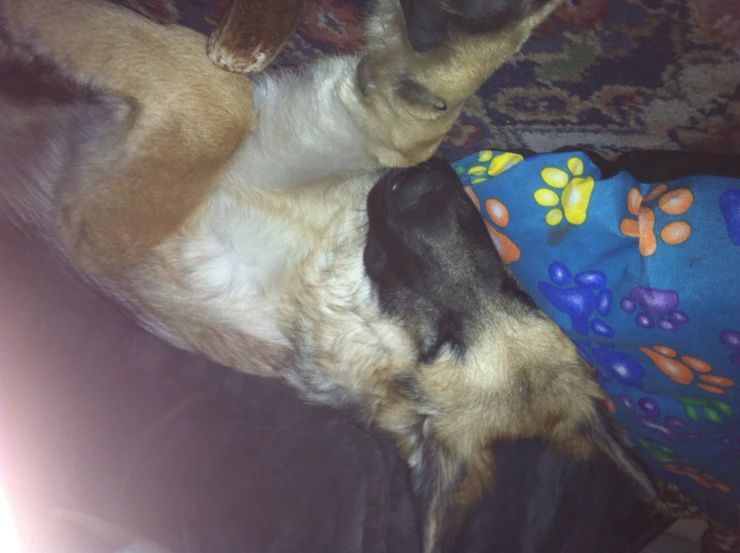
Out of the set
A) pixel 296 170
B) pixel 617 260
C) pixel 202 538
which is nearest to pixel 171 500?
pixel 202 538

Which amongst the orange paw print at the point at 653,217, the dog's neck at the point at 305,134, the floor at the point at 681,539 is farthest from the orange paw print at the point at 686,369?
the floor at the point at 681,539

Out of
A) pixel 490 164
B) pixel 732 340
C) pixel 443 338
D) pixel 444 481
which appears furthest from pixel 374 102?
pixel 444 481

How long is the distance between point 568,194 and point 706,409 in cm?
61

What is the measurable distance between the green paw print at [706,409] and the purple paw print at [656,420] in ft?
0.15

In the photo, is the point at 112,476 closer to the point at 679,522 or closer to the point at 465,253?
the point at 465,253

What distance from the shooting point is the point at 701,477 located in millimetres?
1639

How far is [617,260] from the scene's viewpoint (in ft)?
4.41

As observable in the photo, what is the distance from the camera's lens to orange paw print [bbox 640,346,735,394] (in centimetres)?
131

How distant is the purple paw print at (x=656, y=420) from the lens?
4.86ft

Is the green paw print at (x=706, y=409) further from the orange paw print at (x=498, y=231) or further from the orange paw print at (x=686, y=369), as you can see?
the orange paw print at (x=498, y=231)

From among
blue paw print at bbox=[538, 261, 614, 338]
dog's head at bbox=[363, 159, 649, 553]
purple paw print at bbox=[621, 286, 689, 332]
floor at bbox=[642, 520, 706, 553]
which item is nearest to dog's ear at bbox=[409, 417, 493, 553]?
dog's head at bbox=[363, 159, 649, 553]

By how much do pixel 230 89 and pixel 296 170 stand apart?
293 millimetres

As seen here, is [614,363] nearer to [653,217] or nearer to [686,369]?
[686,369]

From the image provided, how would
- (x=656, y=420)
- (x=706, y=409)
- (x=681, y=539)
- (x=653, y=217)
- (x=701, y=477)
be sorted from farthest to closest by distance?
(x=681, y=539)
(x=701, y=477)
(x=656, y=420)
(x=706, y=409)
(x=653, y=217)
